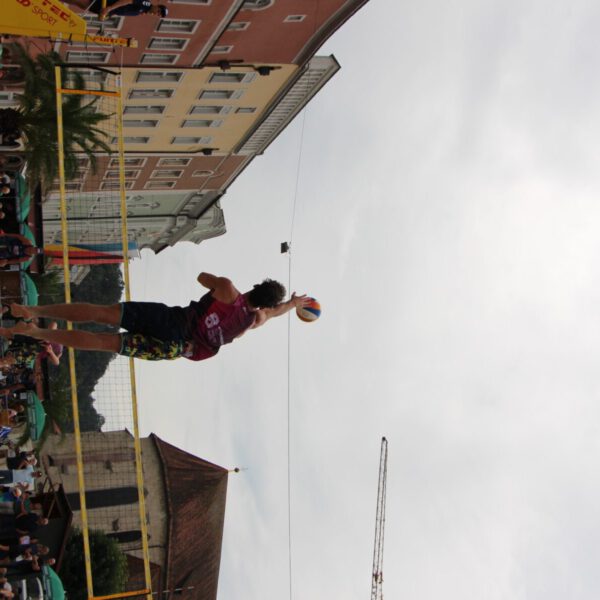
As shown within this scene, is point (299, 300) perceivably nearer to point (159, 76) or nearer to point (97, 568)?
point (159, 76)

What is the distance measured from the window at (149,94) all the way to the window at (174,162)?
607 cm

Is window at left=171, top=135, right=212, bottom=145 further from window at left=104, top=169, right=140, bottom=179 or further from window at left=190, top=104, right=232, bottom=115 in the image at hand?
window at left=104, top=169, right=140, bottom=179

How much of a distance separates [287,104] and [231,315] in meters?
24.2

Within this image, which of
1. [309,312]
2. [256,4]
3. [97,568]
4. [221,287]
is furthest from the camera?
[97,568]

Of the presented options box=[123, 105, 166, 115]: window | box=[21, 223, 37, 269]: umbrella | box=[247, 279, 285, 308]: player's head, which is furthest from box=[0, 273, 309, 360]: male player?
box=[123, 105, 166, 115]: window

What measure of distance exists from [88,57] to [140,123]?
6533mm

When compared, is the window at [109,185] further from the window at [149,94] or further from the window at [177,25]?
the window at [177,25]

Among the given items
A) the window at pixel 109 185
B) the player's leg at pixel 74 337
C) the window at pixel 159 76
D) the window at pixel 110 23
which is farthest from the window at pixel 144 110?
the player's leg at pixel 74 337

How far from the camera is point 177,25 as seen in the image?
24.6 m

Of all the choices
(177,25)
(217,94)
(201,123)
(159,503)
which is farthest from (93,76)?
(159,503)

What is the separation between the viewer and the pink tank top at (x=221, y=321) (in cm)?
1002

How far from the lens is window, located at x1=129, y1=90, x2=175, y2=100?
94.8 feet

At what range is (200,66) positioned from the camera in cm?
2733

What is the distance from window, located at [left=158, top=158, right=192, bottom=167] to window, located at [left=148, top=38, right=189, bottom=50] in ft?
32.1
